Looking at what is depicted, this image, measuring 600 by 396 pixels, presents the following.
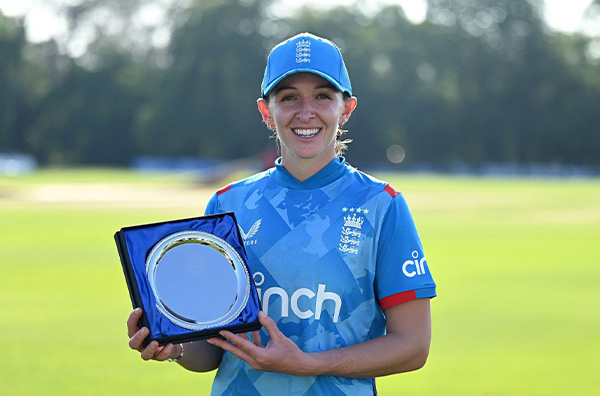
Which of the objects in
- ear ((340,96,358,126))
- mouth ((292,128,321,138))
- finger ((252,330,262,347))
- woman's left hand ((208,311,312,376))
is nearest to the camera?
woman's left hand ((208,311,312,376))

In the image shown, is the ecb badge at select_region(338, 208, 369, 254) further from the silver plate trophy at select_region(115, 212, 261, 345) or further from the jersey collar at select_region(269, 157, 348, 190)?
the silver plate trophy at select_region(115, 212, 261, 345)

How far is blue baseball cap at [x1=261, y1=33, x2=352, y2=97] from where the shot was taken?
267cm

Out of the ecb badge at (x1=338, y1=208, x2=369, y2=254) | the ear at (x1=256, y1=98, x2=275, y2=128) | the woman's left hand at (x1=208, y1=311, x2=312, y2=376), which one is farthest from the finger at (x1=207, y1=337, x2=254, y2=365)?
the ear at (x1=256, y1=98, x2=275, y2=128)

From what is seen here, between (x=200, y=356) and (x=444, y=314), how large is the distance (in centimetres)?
653

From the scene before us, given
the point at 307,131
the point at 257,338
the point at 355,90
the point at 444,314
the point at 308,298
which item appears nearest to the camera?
the point at 257,338

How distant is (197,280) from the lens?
254 cm

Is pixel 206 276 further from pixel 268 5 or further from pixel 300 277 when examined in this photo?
Result: pixel 268 5

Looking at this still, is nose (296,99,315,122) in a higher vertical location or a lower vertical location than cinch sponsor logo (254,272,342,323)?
higher

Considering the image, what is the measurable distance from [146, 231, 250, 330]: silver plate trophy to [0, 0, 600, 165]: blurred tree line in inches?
2551

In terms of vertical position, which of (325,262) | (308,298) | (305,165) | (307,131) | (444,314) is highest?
(307,131)

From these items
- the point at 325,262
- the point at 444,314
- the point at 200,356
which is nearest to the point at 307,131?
the point at 325,262

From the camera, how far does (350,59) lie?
69438mm

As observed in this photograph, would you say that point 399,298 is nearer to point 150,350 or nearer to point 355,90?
point 150,350

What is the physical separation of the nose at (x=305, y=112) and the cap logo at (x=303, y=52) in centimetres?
14
